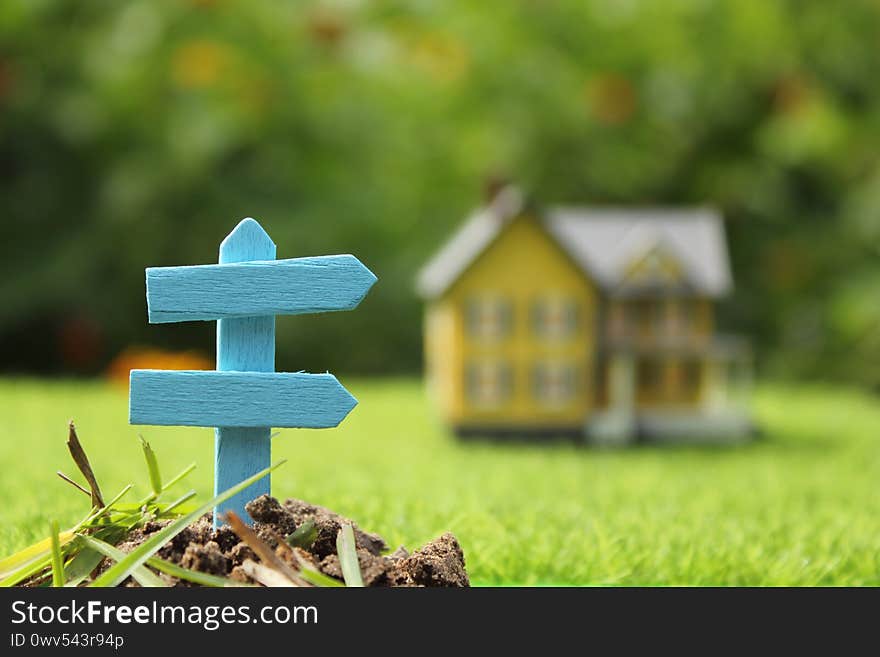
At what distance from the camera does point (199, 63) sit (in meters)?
7.37

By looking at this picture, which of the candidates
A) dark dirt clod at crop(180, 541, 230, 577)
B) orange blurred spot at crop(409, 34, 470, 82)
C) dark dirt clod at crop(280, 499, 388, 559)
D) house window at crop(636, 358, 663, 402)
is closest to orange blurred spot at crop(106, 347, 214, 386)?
house window at crop(636, 358, 663, 402)

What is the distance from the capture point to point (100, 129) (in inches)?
303

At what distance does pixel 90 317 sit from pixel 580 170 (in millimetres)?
3997

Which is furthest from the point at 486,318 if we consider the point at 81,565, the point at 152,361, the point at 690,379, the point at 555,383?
the point at 152,361

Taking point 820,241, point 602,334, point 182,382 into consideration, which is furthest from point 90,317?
point 182,382

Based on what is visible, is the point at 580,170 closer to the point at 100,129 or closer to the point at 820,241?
the point at 820,241

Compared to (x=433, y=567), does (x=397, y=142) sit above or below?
above

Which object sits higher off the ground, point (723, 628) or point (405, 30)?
point (405, 30)

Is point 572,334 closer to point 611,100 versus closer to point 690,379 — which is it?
point 690,379

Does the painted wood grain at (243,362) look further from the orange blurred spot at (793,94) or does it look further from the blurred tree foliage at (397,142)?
the orange blurred spot at (793,94)

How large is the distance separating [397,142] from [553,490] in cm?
572

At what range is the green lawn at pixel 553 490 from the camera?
79.2 inches

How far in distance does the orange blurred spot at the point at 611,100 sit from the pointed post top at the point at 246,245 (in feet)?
22.9

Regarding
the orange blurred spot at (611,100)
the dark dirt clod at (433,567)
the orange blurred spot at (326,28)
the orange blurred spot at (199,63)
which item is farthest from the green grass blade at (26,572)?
the orange blurred spot at (611,100)
